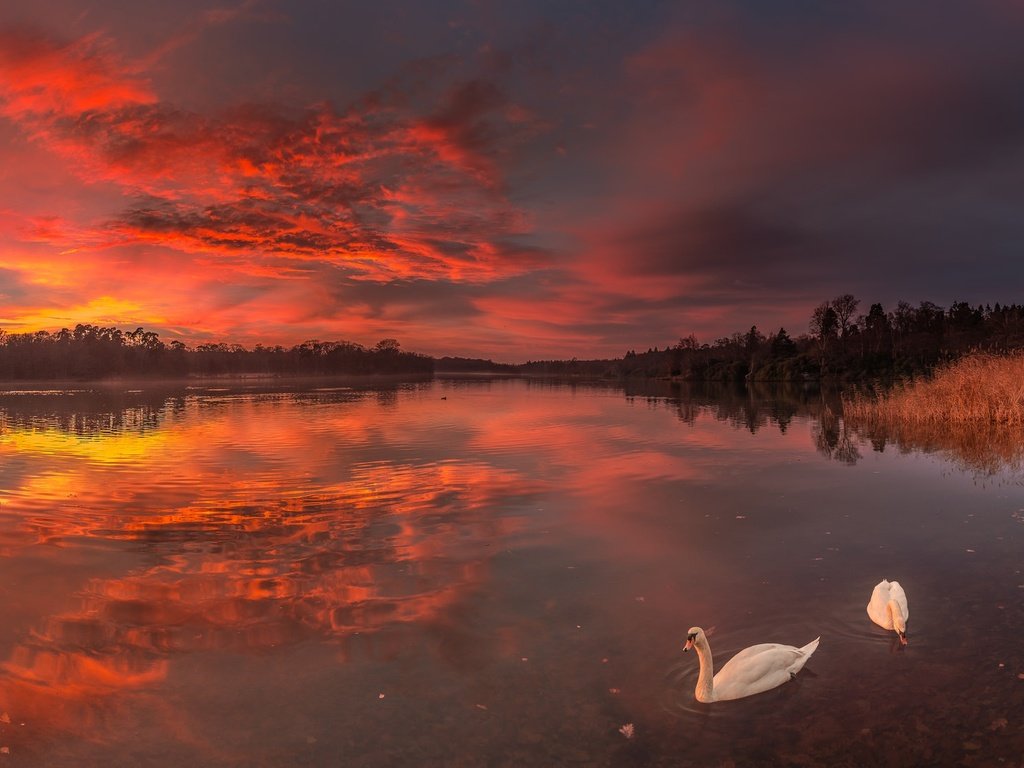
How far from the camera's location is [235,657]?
768cm

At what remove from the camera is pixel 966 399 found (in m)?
32.1

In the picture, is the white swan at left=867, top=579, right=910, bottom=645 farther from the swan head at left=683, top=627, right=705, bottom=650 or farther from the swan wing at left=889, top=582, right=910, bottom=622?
the swan head at left=683, top=627, right=705, bottom=650

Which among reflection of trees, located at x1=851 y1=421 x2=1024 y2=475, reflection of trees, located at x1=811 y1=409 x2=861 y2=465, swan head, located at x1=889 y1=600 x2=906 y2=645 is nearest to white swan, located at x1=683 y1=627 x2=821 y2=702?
swan head, located at x1=889 y1=600 x2=906 y2=645

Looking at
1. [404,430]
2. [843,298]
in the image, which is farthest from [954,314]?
[404,430]

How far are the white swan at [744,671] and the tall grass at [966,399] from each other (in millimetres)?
30416

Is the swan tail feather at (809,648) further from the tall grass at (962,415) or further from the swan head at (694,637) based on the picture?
the tall grass at (962,415)

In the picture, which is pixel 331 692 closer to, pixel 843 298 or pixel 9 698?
pixel 9 698

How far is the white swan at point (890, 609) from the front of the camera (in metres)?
7.88

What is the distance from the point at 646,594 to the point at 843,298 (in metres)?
143

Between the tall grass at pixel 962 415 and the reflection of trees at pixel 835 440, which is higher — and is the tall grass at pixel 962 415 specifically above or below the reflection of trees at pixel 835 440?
above

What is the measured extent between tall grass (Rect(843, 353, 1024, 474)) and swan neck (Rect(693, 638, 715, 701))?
20646 millimetres

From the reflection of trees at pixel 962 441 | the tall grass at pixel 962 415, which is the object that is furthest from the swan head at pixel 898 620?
the tall grass at pixel 962 415

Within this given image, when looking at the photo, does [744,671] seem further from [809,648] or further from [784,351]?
[784,351]

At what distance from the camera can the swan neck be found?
259 inches
